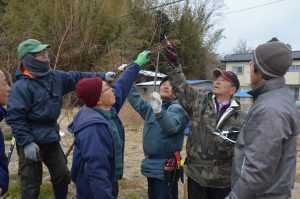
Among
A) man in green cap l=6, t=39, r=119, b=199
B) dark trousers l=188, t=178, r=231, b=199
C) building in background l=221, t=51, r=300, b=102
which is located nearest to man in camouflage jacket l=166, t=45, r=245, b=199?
dark trousers l=188, t=178, r=231, b=199

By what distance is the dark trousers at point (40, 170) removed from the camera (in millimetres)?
3568

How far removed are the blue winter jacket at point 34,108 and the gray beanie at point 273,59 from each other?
211 centimetres

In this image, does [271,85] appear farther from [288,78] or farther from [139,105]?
[288,78]

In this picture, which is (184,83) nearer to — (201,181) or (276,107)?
(201,181)

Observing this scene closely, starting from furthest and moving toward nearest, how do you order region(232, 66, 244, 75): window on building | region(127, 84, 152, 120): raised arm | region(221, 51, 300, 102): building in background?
region(232, 66, 244, 75): window on building
region(221, 51, 300, 102): building in background
region(127, 84, 152, 120): raised arm

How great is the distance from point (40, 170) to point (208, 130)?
5.81ft

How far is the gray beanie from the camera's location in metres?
2.16

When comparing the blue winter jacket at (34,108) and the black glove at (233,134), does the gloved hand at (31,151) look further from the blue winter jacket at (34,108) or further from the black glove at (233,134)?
the black glove at (233,134)

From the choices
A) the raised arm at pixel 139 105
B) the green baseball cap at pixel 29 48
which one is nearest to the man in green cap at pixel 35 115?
the green baseball cap at pixel 29 48

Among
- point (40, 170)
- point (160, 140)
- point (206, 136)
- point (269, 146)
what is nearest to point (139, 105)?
point (160, 140)

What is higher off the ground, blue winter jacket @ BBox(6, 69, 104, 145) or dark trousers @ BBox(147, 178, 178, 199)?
blue winter jacket @ BBox(6, 69, 104, 145)

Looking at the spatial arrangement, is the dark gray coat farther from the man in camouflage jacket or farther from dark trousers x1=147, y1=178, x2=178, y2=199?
dark trousers x1=147, y1=178, x2=178, y2=199

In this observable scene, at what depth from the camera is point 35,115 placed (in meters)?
3.46

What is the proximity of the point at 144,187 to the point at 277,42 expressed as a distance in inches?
135
